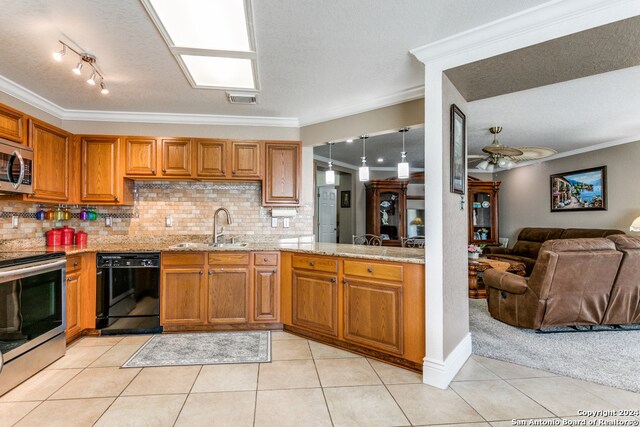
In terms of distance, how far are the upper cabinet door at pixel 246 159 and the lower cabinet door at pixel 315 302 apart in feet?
4.38

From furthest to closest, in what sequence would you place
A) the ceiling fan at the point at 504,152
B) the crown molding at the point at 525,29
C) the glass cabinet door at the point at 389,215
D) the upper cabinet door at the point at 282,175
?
the glass cabinet door at the point at 389,215, the ceiling fan at the point at 504,152, the upper cabinet door at the point at 282,175, the crown molding at the point at 525,29

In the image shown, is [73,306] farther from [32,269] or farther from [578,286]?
[578,286]

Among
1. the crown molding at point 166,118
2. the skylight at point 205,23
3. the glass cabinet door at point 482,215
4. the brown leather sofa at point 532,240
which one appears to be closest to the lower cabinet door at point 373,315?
the skylight at point 205,23

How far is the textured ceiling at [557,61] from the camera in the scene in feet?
6.20

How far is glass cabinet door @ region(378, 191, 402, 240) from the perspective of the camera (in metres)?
7.16

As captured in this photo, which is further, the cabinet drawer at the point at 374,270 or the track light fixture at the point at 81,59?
the cabinet drawer at the point at 374,270

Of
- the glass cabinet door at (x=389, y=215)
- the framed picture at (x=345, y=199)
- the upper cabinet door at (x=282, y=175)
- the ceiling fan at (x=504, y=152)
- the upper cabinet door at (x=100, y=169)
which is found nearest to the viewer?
the upper cabinet door at (x=100, y=169)

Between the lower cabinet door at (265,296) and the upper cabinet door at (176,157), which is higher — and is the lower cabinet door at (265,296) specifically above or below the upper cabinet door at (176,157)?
below

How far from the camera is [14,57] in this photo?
258 centimetres

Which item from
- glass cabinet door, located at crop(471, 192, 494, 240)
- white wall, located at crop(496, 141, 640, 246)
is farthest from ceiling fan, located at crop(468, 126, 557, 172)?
glass cabinet door, located at crop(471, 192, 494, 240)

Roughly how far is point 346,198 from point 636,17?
6006mm

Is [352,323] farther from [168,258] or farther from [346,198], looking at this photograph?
[346,198]

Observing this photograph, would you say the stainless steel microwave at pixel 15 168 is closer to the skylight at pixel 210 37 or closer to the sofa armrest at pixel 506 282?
the skylight at pixel 210 37

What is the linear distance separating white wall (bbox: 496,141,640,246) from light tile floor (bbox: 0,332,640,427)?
4.21m
